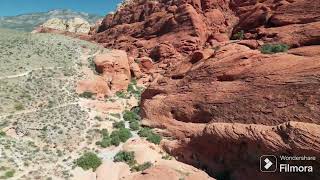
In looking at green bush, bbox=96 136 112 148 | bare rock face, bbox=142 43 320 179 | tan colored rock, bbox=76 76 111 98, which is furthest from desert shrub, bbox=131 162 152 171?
tan colored rock, bbox=76 76 111 98

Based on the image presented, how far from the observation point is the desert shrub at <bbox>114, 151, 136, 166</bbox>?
95.0 feet

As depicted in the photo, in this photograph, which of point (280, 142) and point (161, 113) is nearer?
point (280, 142)

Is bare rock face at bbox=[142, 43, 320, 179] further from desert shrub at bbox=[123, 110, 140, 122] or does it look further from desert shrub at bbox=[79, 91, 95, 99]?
desert shrub at bbox=[79, 91, 95, 99]

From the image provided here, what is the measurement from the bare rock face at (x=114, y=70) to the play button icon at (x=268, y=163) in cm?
2282

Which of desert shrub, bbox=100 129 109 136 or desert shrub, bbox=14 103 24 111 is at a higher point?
desert shrub, bbox=14 103 24 111

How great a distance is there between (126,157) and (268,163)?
1106 cm

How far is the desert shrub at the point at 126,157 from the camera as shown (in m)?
29.0

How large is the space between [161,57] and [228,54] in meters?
18.4

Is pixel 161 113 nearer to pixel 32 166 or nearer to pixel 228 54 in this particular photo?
pixel 228 54

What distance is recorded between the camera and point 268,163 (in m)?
22.4

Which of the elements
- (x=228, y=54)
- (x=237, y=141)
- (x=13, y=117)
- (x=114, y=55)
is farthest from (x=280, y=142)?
(x=114, y=55)

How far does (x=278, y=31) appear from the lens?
3253cm

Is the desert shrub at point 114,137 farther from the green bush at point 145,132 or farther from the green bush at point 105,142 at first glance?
the green bush at point 145,132

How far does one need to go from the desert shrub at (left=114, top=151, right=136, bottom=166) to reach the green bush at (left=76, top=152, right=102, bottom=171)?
1.33 metres
